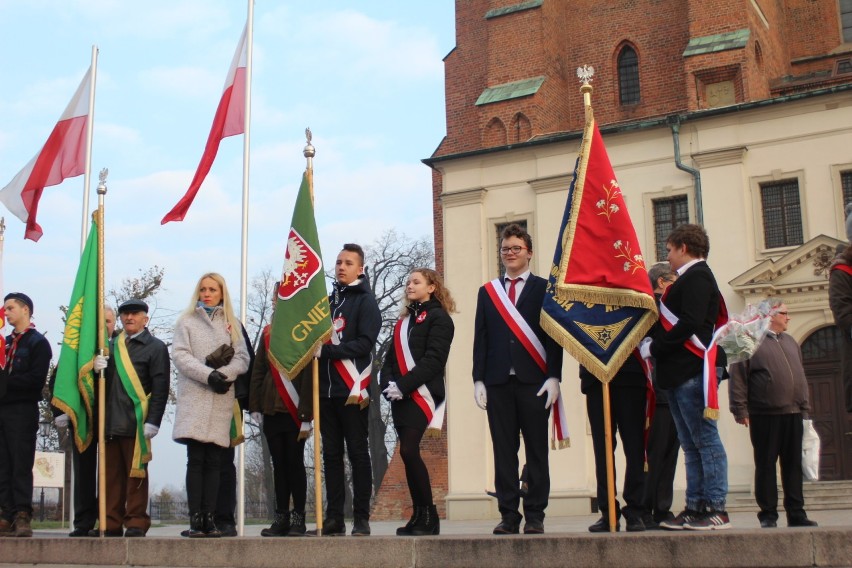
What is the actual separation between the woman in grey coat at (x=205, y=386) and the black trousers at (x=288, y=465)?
1.47 ft

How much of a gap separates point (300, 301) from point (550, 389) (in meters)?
2.27

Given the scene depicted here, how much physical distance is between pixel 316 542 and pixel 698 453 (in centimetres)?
274

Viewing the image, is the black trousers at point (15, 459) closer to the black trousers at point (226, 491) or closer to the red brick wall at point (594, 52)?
the black trousers at point (226, 491)

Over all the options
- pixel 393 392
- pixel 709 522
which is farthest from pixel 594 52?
pixel 709 522

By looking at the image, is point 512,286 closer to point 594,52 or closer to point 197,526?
point 197,526

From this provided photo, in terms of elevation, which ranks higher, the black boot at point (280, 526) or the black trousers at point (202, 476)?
the black trousers at point (202, 476)

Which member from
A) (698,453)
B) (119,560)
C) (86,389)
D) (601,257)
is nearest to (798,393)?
(698,453)

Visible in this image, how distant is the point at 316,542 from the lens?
7211 mm

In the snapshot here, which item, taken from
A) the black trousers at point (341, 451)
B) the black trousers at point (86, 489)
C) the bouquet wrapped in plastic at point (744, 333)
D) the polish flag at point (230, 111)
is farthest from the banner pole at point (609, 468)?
the polish flag at point (230, 111)

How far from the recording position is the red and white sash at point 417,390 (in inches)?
307

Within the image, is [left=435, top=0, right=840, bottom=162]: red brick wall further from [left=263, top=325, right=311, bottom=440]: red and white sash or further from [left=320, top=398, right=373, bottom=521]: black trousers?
[left=320, top=398, right=373, bottom=521]: black trousers

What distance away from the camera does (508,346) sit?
24.6 feet

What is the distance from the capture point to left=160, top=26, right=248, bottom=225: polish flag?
45.3 ft

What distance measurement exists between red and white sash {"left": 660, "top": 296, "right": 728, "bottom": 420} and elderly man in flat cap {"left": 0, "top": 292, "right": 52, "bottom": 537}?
5686 millimetres
